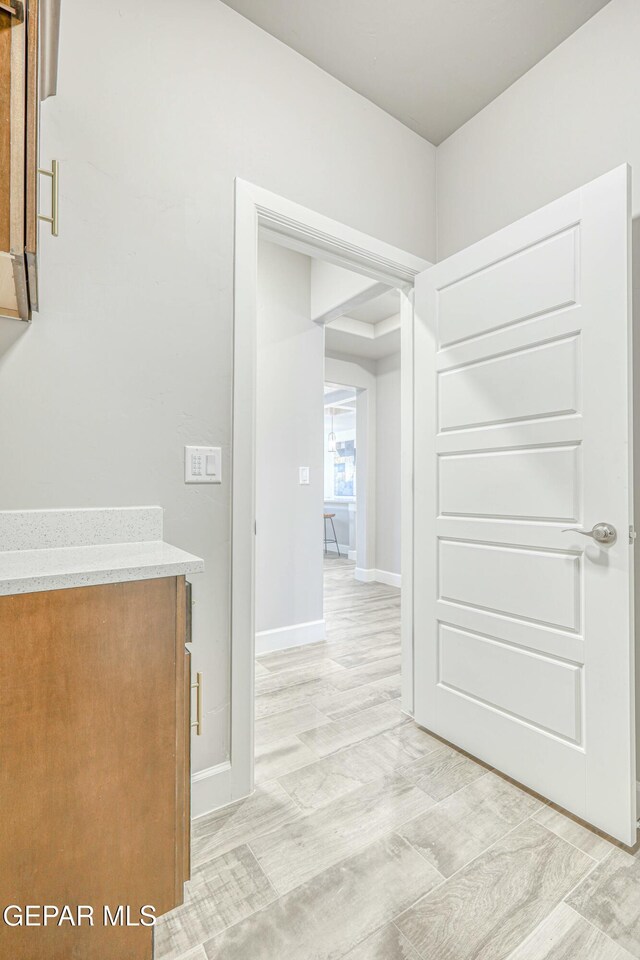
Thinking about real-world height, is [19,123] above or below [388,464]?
above

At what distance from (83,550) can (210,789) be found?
92 cm

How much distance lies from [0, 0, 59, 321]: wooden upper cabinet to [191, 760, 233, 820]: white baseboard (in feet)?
5.08

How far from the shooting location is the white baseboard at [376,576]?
506 cm

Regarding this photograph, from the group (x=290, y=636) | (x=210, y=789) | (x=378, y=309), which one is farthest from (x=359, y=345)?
(x=210, y=789)

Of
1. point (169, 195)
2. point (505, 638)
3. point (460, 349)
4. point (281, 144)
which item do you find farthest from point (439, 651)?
point (281, 144)

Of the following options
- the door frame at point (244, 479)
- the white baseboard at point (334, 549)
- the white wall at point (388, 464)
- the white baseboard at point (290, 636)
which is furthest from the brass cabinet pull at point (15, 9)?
the white baseboard at point (334, 549)

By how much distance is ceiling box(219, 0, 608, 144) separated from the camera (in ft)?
5.18

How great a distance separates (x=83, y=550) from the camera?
1.23m

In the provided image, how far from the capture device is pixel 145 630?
0.90 m

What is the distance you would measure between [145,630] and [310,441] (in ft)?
7.81

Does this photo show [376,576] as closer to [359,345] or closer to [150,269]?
[359,345]

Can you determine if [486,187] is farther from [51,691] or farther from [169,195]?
[51,691]

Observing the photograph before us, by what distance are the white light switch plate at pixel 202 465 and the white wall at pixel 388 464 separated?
3609 mm

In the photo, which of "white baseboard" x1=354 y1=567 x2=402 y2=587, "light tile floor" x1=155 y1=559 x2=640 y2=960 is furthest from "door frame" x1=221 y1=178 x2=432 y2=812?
A: "white baseboard" x1=354 y1=567 x2=402 y2=587
